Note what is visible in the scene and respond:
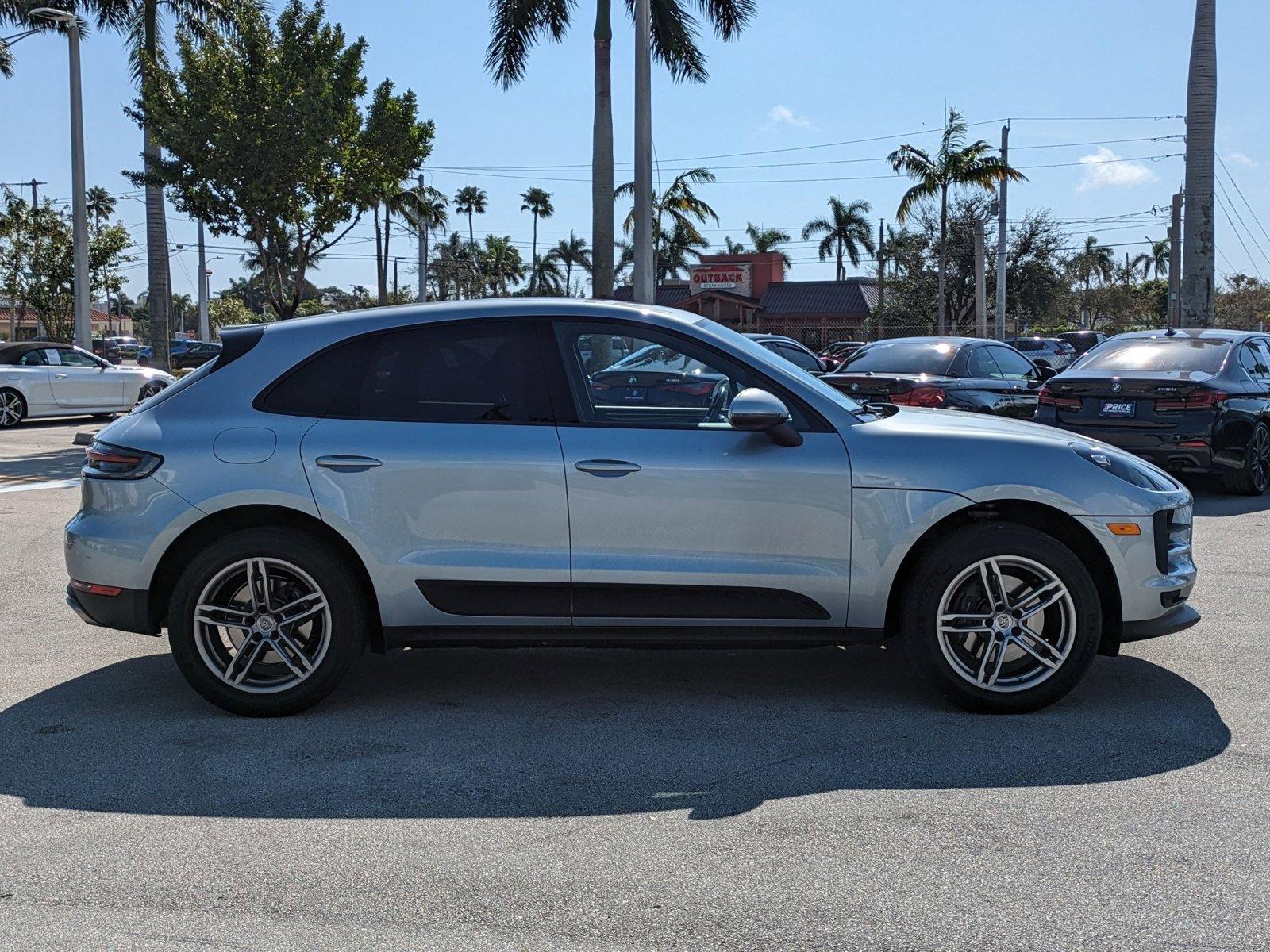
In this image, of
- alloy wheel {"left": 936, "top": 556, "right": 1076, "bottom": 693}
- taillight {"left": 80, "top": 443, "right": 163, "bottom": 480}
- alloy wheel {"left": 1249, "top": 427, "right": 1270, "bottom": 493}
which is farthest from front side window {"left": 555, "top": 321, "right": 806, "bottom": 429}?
alloy wheel {"left": 1249, "top": 427, "right": 1270, "bottom": 493}

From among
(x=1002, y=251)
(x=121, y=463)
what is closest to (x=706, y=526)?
(x=121, y=463)

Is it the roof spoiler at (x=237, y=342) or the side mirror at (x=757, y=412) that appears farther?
the roof spoiler at (x=237, y=342)

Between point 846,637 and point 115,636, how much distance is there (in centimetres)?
391

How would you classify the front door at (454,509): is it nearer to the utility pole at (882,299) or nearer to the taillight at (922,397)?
the taillight at (922,397)

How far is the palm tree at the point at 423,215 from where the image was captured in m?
56.0

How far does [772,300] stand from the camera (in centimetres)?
6056

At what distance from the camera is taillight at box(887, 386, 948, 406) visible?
485 inches

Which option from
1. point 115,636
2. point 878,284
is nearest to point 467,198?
point 878,284

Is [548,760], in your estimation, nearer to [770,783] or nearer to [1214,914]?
[770,783]

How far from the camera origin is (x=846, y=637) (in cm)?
506

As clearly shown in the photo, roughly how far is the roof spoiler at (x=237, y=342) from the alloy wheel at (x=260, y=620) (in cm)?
90

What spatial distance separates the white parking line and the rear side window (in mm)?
8737

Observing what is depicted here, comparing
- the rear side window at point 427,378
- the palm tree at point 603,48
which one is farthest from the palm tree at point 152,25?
the rear side window at point 427,378

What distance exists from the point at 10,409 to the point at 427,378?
17.8m
